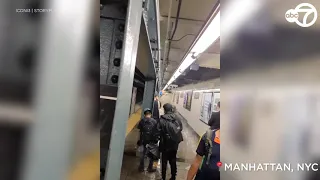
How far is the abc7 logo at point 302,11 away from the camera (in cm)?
53

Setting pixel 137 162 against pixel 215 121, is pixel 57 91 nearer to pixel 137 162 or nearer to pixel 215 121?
Answer: pixel 215 121

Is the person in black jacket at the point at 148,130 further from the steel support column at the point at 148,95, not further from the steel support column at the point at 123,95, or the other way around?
the steel support column at the point at 123,95

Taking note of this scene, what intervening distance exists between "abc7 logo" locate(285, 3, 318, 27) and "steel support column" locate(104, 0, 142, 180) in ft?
1.25

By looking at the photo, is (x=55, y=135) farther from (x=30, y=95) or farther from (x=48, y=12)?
(x=48, y=12)

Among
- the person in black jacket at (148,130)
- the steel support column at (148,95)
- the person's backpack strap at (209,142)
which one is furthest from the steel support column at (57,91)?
the steel support column at (148,95)

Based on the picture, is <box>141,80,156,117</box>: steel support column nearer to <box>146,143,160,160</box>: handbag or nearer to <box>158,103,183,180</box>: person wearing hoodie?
<box>158,103,183,180</box>: person wearing hoodie

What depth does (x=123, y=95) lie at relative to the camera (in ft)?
1.93

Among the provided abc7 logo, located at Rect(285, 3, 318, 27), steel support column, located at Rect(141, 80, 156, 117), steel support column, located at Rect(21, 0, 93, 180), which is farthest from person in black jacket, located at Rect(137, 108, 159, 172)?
steel support column, located at Rect(21, 0, 93, 180)

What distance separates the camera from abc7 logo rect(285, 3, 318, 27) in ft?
1.74

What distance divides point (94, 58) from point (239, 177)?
0.38 m

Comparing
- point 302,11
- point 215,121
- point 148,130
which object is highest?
point 302,11

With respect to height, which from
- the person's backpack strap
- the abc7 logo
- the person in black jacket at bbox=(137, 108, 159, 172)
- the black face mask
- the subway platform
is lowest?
the subway platform

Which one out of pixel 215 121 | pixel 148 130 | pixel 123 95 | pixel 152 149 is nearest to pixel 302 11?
pixel 123 95

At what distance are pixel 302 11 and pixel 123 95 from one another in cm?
48
